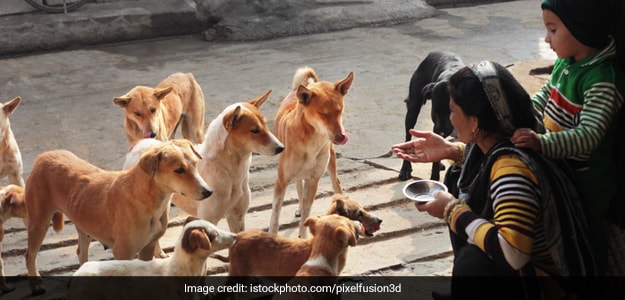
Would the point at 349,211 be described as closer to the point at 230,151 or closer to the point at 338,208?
the point at 338,208

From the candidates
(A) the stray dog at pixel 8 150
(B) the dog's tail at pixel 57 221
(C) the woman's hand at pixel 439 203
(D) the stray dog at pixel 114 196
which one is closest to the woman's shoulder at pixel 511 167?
(C) the woman's hand at pixel 439 203

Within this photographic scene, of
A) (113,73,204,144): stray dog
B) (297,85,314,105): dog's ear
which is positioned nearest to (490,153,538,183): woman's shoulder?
(297,85,314,105): dog's ear

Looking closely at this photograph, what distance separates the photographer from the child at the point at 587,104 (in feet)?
12.5

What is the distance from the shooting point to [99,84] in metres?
9.83

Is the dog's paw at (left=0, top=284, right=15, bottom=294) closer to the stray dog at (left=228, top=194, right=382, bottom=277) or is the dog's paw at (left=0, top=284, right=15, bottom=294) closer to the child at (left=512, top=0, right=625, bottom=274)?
the stray dog at (left=228, top=194, right=382, bottom=277)

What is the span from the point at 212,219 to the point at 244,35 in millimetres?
6796

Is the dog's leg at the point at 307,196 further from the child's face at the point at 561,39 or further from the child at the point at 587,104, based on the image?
the child's face at the point at 561,39

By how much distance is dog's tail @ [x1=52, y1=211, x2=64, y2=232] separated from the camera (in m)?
5.46

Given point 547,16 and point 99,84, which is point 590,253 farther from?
point 99,84

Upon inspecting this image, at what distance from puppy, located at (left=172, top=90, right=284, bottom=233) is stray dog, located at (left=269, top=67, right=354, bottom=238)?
46 cm

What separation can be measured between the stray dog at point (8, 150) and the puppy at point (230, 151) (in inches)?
69.1

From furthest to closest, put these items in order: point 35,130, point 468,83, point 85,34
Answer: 1. point 85,34
2. point 35,130
3. point 468,83

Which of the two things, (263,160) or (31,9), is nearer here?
(263,160)

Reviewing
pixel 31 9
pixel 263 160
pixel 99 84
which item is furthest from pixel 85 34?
pixel 263 160
